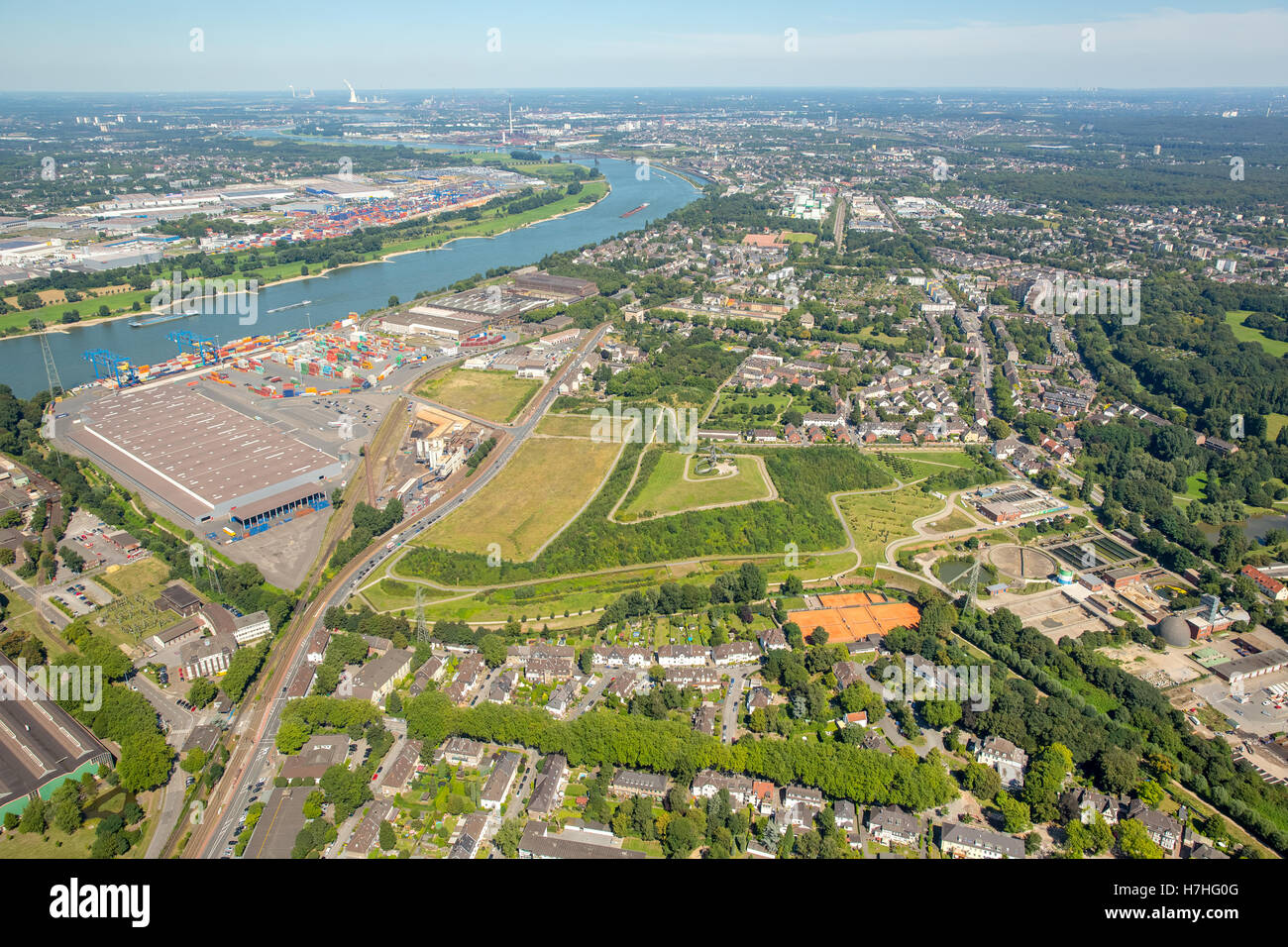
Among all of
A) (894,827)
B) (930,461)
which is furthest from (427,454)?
(894,827)

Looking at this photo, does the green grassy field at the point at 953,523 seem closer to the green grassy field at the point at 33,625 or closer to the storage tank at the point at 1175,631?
the storage tank at the point at 1175,631

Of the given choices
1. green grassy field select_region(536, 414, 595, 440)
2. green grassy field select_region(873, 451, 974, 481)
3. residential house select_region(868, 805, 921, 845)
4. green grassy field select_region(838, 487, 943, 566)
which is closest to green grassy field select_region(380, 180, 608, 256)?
green grassy field select_region(536, 414, 595, 440)

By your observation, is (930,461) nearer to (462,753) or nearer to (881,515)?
(881,515)

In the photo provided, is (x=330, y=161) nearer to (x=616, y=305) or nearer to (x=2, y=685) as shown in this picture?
(x=616, y=305)

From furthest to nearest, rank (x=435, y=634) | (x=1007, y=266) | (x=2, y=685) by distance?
(x=1007, y=266), (x=435, y=634), (x=2, y=685)
